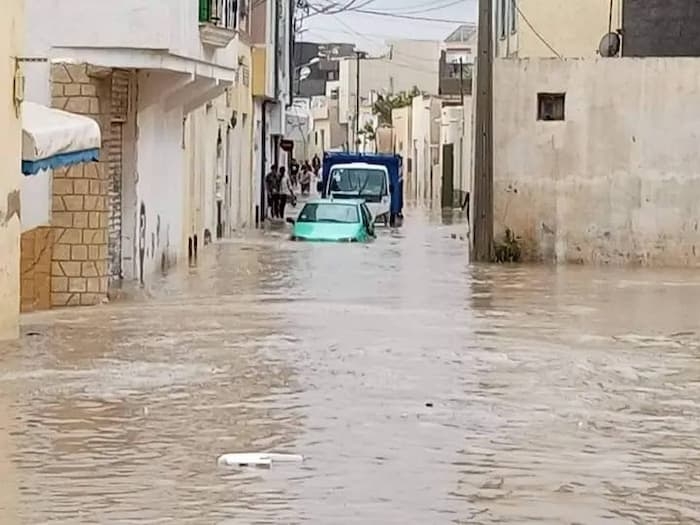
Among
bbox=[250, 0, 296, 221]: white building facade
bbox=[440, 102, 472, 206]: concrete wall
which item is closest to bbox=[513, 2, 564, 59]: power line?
bbox=[250, 0, 296, 221]: white building facade

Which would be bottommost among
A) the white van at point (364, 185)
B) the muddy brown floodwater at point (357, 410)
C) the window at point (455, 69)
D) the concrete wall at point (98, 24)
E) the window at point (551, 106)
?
the muddy brown floodwater at point (357, 410)

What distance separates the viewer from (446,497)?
8.59 m

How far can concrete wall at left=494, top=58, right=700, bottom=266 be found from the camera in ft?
90.5

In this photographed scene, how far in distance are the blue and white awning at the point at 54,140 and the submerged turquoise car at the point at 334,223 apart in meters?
17.7

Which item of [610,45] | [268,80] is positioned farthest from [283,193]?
[610,45]

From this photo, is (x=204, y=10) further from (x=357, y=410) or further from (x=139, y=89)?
(x=357, y=410)

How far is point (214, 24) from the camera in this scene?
75.0 feet

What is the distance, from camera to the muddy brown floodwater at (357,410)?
848cm

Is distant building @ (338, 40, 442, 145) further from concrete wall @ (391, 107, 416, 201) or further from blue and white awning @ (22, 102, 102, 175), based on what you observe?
blue and white awning @ (22, 102, 102, 175)

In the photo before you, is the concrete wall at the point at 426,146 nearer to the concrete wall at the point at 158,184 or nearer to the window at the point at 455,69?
the window at the point at 455,69

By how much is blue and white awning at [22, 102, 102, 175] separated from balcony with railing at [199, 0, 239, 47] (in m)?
5.55

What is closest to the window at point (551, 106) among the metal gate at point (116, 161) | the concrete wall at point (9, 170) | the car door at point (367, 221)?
the metal gate at point (116, 161)

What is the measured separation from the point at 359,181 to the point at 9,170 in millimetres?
30379

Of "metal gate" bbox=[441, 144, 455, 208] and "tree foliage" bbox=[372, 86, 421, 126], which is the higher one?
"tree foliage" bbox=[372, 86, 421, 126]
